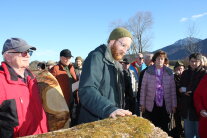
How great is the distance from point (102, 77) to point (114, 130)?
Result: 889mm

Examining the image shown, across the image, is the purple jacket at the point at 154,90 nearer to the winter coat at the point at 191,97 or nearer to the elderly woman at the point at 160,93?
the elderly woman at the point at 160,93

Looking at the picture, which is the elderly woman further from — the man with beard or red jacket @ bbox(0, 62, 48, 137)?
red jacket @ bbox(0, 62, 48, 137)

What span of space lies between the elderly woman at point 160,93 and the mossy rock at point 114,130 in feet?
12.7

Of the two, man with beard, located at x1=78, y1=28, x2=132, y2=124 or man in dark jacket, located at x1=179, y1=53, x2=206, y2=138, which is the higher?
man with beard, located at x1=78, y1=28, x2=132, y2=124

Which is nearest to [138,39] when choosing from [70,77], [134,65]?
[134,65]

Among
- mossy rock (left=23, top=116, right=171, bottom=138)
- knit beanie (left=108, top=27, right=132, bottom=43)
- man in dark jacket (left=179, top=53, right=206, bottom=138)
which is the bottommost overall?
man in dark jacket (left=179, top=53, right=206, bottom=138)

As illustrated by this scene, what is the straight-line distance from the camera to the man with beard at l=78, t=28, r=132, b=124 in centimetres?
219

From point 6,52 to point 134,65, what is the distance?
6253 millimetres

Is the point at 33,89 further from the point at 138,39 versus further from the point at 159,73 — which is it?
the point at 138,39

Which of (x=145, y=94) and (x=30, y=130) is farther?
(x=145, y=94)

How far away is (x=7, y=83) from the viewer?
2297 millimetres

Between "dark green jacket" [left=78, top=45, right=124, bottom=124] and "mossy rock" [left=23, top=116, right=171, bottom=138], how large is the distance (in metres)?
0.25

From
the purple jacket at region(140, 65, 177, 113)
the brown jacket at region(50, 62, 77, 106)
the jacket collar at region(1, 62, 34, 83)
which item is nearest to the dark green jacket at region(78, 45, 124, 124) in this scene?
the jacket collar at region(1, 62, 34, 83)

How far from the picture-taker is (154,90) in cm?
Answer: 557
